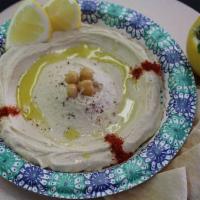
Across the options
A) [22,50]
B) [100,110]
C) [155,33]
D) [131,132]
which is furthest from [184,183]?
[22,50]

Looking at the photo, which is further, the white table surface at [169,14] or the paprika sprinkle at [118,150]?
the white table surface at [169,14]

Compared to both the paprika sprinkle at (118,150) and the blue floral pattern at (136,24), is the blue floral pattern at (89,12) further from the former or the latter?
the paprika sprinkle at (118,150)

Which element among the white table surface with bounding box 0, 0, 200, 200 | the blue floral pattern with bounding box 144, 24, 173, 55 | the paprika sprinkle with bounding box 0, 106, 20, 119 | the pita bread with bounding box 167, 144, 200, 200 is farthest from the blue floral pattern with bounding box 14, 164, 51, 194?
the white table surface with bounding box 0, 0, 200, 200

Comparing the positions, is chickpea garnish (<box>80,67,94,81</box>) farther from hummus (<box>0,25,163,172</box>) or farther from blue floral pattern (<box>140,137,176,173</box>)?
blue floral pattern (<box>140,137,176,173</box>)

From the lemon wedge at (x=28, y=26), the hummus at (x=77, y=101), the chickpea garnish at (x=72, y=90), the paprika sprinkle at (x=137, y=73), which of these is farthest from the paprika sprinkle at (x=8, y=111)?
the paprika sprinkle at (x=137, y=73)

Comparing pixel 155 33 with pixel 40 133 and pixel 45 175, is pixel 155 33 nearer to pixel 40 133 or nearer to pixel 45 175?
pixel 40 133

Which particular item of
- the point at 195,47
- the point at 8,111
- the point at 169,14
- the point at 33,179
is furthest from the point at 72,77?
the point at 169,14
